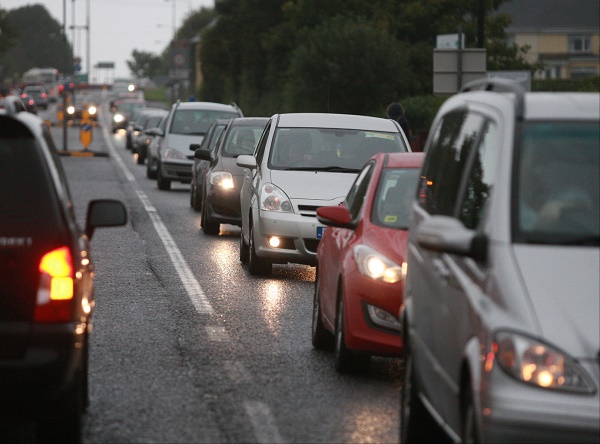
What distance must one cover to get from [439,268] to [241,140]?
1557 centimetres

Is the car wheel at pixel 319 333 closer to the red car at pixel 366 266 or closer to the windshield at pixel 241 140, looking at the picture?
the red car at pixel 366 266

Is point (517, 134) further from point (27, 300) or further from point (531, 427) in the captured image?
point (27, 300)

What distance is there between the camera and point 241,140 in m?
21.6

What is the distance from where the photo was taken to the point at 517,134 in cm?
567

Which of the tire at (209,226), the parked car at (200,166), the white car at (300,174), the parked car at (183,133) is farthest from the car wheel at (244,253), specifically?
the parked car at (183,133)

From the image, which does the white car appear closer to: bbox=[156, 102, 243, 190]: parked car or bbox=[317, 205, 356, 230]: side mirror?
bbox=[317, 205, 356, 230]: side mirror

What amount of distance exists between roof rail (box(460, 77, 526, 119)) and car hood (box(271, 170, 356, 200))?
7851 mm

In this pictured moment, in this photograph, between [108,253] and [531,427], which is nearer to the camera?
[531,427]

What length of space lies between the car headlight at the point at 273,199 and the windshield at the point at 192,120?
15465 millimetres

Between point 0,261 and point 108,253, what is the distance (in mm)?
11821

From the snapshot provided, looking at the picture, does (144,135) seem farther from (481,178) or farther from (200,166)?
(481,178)

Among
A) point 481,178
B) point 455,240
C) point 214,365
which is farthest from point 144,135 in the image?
point 455,240

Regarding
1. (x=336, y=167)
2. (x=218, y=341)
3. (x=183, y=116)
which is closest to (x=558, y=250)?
(x=218, y=341)

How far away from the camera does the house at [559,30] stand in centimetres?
10881
